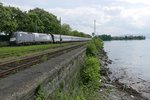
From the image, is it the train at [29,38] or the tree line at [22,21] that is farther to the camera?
the tree line at [22,21]

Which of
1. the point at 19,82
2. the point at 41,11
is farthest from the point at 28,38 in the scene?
the point at 41,11

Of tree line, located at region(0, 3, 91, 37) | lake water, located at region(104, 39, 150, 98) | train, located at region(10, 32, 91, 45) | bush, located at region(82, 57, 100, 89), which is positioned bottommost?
lake water, located at region(104, 39, 150, 98)

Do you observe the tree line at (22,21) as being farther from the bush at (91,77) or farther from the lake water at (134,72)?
the bush at (91,77)

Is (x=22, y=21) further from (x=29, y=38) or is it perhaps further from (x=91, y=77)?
(x=91, y=77)

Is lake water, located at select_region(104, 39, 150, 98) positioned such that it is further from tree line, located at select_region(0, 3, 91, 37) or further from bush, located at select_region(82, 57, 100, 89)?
tree line, located at select_region(0, 3, 91, 37)

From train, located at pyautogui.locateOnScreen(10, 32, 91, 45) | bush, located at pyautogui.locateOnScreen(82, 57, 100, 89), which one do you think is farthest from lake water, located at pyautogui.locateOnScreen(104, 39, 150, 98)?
train, located at pyautogui.locateOnScreen(10, 32, 91, 45)

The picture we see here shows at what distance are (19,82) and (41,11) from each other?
11574 cm

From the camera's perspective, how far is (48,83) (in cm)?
1030

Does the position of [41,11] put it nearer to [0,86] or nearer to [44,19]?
[44,19]

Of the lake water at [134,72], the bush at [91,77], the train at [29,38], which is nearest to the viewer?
the bush at [91,77]

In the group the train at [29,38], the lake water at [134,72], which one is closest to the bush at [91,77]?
the lake water at [134,72]

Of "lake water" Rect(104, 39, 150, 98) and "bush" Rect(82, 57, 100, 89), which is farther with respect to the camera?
"lake water" Rect(104, 39, 150, 98)

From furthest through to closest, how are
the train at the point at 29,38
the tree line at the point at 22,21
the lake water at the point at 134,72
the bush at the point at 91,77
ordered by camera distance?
the tree line at the point at 22,21
the train at the point at 29,38
the lake water at the point at 134,72
the bush at the point at 91,77

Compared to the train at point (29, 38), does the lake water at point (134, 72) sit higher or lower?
lower
